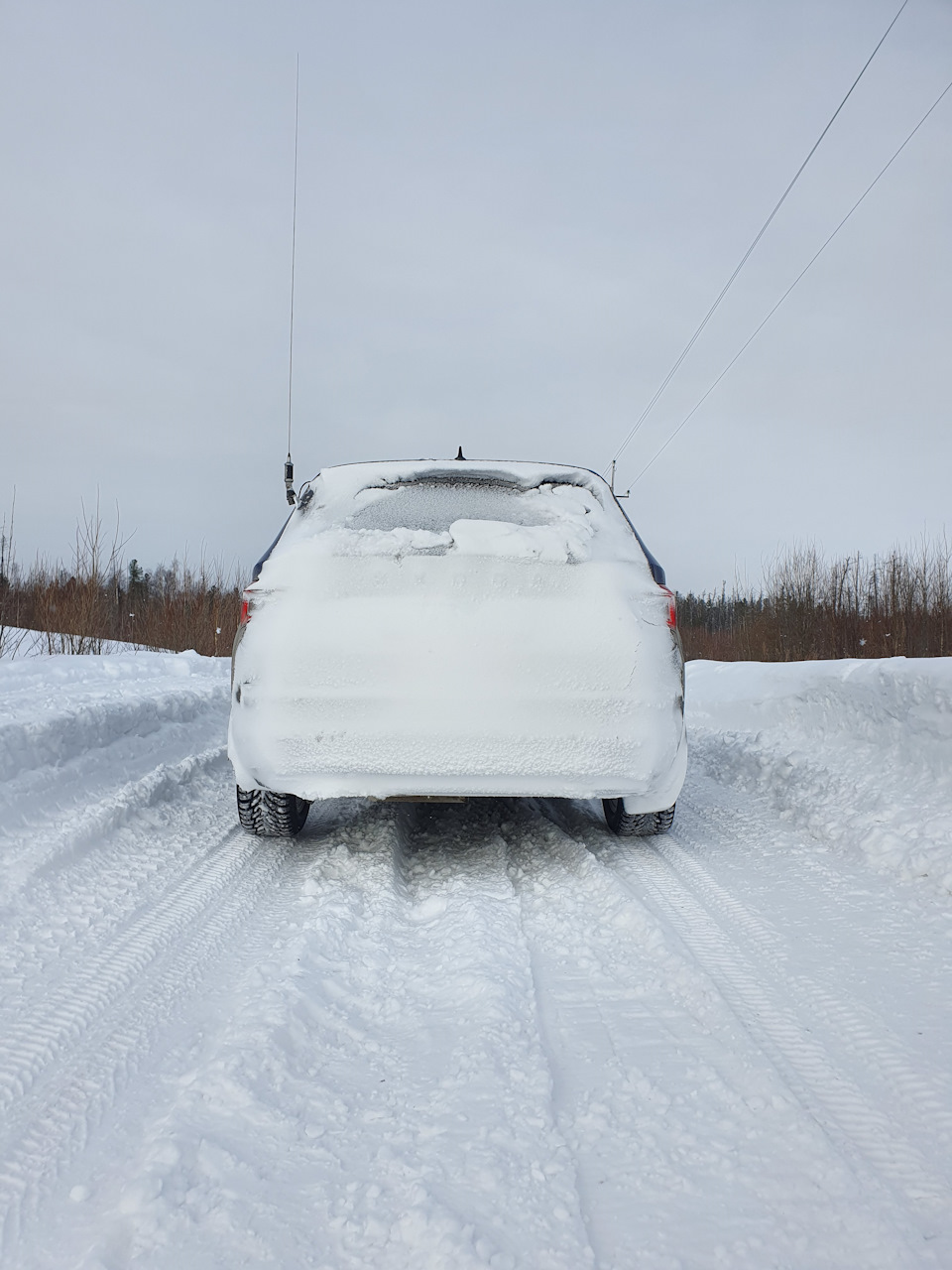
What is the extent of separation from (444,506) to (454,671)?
84 centimetres

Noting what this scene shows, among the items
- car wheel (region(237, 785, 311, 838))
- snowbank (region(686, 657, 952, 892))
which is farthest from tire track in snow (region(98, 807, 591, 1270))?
snowbank (region(686, 657, 952, 892))

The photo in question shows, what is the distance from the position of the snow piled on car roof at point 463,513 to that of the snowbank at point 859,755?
5.52ft

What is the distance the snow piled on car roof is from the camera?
2.82 meters

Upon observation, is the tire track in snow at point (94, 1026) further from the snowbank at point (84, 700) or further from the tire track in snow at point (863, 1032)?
the snowbank at point (84, 700)

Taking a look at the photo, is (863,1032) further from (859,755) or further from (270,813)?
(859,755)

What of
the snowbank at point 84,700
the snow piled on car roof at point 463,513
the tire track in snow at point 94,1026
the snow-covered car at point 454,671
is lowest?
the tire track in snow at point 94,1026

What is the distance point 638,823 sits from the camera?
11.4 feet

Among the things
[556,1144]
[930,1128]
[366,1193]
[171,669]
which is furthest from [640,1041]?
[171,669]

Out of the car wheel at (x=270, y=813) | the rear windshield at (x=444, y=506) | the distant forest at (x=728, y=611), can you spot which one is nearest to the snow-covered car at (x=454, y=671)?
the rear windshield at (x=444, y=506)

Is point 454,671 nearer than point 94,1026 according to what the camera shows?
No

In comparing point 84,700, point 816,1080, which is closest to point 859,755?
point 816,1080

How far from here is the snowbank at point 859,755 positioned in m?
3.32

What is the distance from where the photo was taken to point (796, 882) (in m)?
2.93

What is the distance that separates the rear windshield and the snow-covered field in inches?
54.6
